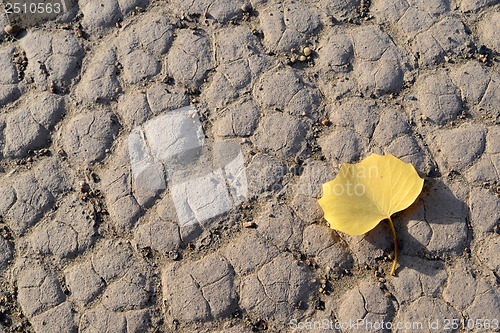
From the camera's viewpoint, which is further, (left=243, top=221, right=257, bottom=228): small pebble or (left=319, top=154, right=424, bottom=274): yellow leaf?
(left=243, top=221, right=257, bottom=228): small pebble

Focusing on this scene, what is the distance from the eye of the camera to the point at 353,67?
2.55 meters

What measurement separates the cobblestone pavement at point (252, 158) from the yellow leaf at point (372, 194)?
12cm

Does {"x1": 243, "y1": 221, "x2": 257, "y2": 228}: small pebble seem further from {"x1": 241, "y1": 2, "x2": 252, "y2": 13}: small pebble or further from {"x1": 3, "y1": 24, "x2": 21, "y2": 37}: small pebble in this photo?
{"x1": 3, "y1": 24, "x2": 21, "y2": 37}: small pebble

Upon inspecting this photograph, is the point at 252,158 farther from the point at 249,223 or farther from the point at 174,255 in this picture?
the point at 174,255

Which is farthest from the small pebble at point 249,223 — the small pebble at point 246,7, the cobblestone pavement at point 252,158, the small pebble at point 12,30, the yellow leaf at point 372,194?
the small pebble at point 12,30

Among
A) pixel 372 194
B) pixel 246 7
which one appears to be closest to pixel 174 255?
pixel 372 194

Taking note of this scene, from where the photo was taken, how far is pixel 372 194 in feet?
7.47

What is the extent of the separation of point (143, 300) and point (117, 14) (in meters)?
1.68

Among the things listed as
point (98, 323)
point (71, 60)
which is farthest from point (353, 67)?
point (98, 323)

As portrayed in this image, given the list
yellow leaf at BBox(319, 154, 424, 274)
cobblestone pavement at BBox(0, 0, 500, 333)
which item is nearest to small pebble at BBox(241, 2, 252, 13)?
cobblestone pavement at BBox(0, 0, 500, 333)

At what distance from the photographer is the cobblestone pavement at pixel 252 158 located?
231 centimetres

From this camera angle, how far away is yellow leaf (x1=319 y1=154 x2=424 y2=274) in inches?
89.0

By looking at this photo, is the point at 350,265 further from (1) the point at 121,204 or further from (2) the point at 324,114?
(1) the point at 121,204

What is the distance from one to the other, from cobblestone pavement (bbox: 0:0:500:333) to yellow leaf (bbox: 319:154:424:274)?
118mm
